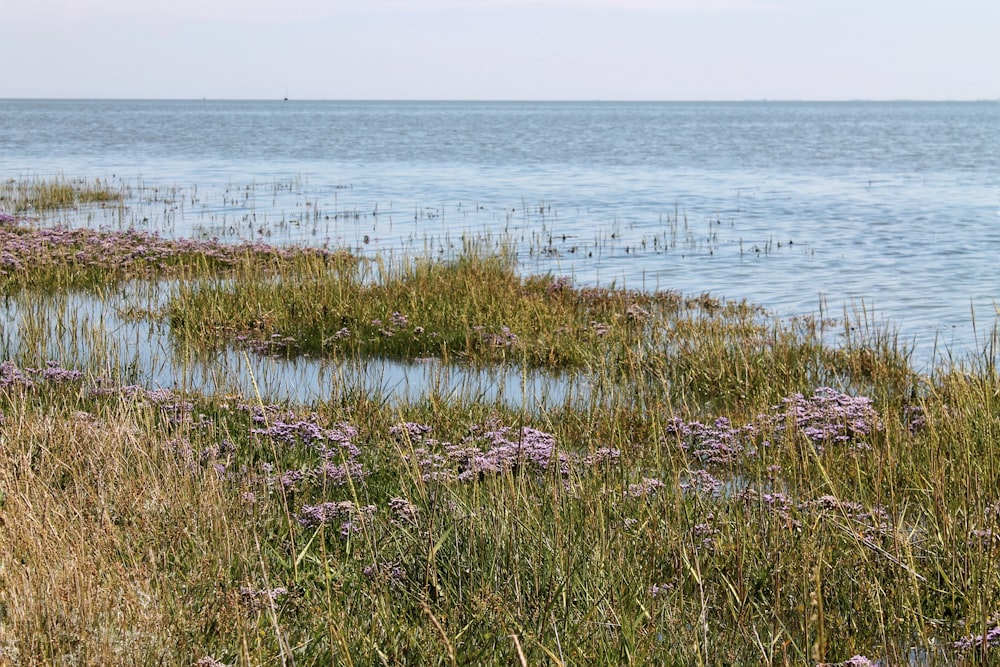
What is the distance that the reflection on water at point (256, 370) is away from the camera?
8.50 metres

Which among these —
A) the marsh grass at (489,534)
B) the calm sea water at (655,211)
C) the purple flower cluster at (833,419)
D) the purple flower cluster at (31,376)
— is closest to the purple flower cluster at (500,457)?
the marsh grass at (489,534)

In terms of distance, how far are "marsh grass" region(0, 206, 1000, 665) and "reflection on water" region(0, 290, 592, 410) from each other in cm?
35

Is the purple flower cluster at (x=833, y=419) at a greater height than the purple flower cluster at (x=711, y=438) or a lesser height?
greater

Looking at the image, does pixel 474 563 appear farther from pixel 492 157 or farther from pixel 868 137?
pixel 868 137

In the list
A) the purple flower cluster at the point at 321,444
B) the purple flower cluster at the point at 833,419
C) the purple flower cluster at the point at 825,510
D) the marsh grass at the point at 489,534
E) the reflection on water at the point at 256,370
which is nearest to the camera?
the marsh grass at the point at 489,534

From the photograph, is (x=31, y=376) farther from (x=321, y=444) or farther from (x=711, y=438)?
(x=711, y=438)

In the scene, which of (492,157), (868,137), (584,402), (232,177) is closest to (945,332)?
(584,402)

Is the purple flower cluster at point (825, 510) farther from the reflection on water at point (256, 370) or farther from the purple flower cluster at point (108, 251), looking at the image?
the purple flower cluster at point (108, 251)

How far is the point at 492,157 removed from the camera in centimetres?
5325

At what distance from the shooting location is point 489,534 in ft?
15.3

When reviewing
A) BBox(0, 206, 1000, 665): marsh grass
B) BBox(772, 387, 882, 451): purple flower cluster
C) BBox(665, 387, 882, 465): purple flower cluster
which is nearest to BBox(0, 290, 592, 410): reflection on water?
BBox(0, 206, 1000, 665): marsh grass

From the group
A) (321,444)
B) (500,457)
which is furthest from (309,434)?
(500,457)

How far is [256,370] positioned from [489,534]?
19.0 feet

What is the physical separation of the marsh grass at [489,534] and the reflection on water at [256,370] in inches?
14.0
